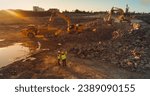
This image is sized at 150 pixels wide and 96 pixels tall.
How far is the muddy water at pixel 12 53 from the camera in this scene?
21.7 metres

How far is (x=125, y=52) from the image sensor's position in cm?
2222

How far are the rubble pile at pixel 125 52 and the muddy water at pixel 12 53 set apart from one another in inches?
161

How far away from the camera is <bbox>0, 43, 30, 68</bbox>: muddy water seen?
2168 cm

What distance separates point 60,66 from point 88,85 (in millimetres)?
4385

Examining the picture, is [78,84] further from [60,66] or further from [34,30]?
[34,30]

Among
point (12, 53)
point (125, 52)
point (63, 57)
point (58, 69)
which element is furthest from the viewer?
point (12, 53)

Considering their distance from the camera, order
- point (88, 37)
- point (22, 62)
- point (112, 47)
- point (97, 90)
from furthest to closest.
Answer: point (88, 37)
point (112, 47)
point (22, 62)
point (97, 90)

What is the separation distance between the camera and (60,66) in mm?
19078

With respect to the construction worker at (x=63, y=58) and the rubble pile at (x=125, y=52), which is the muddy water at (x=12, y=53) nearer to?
the rubble pile at (x=125, y=52)

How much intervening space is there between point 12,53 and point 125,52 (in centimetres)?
913

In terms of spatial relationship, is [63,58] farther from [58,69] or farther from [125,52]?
[125,52]

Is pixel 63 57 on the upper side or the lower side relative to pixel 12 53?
upper

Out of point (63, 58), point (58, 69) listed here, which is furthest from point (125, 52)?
point (58, 69)

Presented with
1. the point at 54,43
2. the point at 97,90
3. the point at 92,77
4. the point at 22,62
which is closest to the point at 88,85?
the point at 97,90
